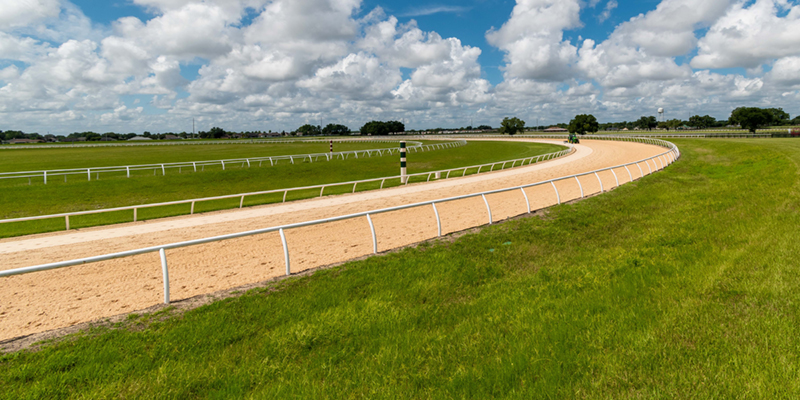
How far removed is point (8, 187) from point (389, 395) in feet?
74.2

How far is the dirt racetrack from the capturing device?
5531mm

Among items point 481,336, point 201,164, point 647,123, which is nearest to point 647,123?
point 647,123

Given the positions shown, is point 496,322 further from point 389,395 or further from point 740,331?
point 740,331

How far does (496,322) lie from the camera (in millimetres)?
4074

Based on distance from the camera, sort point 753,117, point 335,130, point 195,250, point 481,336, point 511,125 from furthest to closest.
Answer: point 335,130
point 511,125
point 753,117
point 195,250
point 481,336

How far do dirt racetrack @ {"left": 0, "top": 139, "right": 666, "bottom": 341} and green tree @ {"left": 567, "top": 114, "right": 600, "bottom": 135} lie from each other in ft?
293

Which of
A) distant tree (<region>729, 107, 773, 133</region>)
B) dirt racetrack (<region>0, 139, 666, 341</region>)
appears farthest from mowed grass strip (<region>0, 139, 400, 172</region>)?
distant tree (<region>729, 107, 773, 133</region>)

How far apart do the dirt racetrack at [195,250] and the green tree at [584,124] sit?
293ft

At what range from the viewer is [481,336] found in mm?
3789

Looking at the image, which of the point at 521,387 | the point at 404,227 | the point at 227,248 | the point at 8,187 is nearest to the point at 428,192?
the point at 404,227

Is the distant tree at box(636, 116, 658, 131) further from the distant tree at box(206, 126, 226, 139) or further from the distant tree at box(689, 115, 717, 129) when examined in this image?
the distant tree at box(206, 126, 226, 139)

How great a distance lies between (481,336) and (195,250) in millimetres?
6826

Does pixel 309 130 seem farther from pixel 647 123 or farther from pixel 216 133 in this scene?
pixel 647 123

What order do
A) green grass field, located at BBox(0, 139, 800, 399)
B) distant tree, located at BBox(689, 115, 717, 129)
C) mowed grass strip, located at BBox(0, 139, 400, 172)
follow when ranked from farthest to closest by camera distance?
distant tree, located at BBox(689, 115, 717, 129) → mowed grass strip, located at BBox(0, 139, 400, 172) → green grass field, located at BBox(0, 139, 800, 399)
